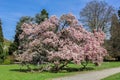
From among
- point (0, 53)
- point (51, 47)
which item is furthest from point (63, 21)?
point (0, 53)

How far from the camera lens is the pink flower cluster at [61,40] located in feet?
96.1

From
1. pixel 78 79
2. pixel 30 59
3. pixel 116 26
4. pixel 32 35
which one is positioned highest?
pixel 116 26

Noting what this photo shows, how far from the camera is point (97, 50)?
3216 cm

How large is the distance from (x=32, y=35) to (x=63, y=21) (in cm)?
346

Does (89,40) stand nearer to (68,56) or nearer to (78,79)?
(68,56)

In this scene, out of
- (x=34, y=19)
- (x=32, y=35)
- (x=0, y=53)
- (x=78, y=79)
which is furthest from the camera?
A: (x=34, y=19)

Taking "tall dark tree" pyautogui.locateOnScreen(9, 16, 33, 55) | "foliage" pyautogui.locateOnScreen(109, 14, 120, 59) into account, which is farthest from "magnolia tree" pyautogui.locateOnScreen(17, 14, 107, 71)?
"foliage" pyautogui.locateOnScreen(109, 14, 120, 59)

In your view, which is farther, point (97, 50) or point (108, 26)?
point (108, 26)

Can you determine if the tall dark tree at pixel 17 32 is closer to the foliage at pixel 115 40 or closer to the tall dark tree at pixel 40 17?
the tall dark tree at pixel 40 17

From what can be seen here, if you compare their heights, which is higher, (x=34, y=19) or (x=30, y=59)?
(x=34, y=19)

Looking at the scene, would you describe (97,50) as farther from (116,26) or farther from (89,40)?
(116,26)

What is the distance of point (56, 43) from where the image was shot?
29906 millimetres

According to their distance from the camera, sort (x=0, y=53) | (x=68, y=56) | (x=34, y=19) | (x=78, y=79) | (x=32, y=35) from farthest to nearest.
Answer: (x=34, y=19), (x=0, y=53), (x=32, y=35), (x=68, y=56), (x=78, y=79)

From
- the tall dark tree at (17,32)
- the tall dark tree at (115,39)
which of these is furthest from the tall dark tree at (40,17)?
the tall dark tree at (115,39)
